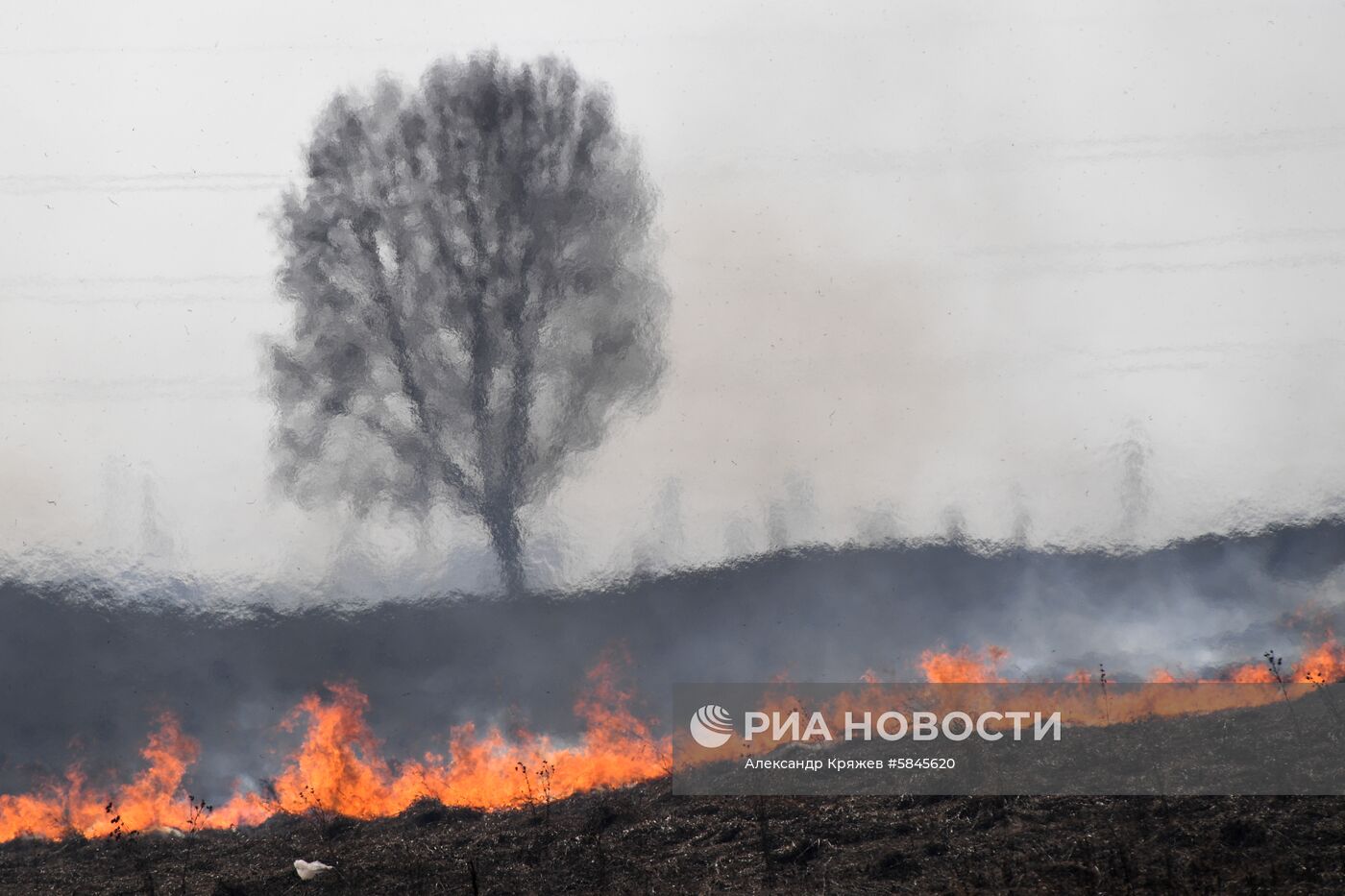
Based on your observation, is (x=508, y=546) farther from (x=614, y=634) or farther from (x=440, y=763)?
(x=440, y=763)

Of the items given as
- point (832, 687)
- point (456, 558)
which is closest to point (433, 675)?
point (456, 558)

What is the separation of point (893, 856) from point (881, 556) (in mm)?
11804

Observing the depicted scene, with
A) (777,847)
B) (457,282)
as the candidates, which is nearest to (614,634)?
(777,847)

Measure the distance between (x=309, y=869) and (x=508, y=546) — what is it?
36.3 feet

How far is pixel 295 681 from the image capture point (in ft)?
112

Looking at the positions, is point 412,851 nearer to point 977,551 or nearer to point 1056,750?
point 1056,750

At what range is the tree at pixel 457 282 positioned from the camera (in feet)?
115

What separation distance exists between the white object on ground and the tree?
1146 cm

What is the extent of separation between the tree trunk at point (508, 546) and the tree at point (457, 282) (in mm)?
1415

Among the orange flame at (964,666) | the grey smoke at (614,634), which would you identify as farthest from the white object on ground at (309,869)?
the orange flame at (964,666)

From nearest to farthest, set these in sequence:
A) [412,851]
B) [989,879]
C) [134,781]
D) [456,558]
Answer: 1. [989,879]
2. [412,851]
3. [134,781]
4. [456,558]

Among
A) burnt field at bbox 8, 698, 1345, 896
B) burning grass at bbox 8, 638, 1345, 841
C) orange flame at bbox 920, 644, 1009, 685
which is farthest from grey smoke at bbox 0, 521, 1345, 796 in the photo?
burnt field at bbox 8, 698, 1345, 896

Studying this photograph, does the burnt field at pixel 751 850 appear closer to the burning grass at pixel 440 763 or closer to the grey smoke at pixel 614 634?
the burning grass at pixel 440 763

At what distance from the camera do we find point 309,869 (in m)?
26.2
